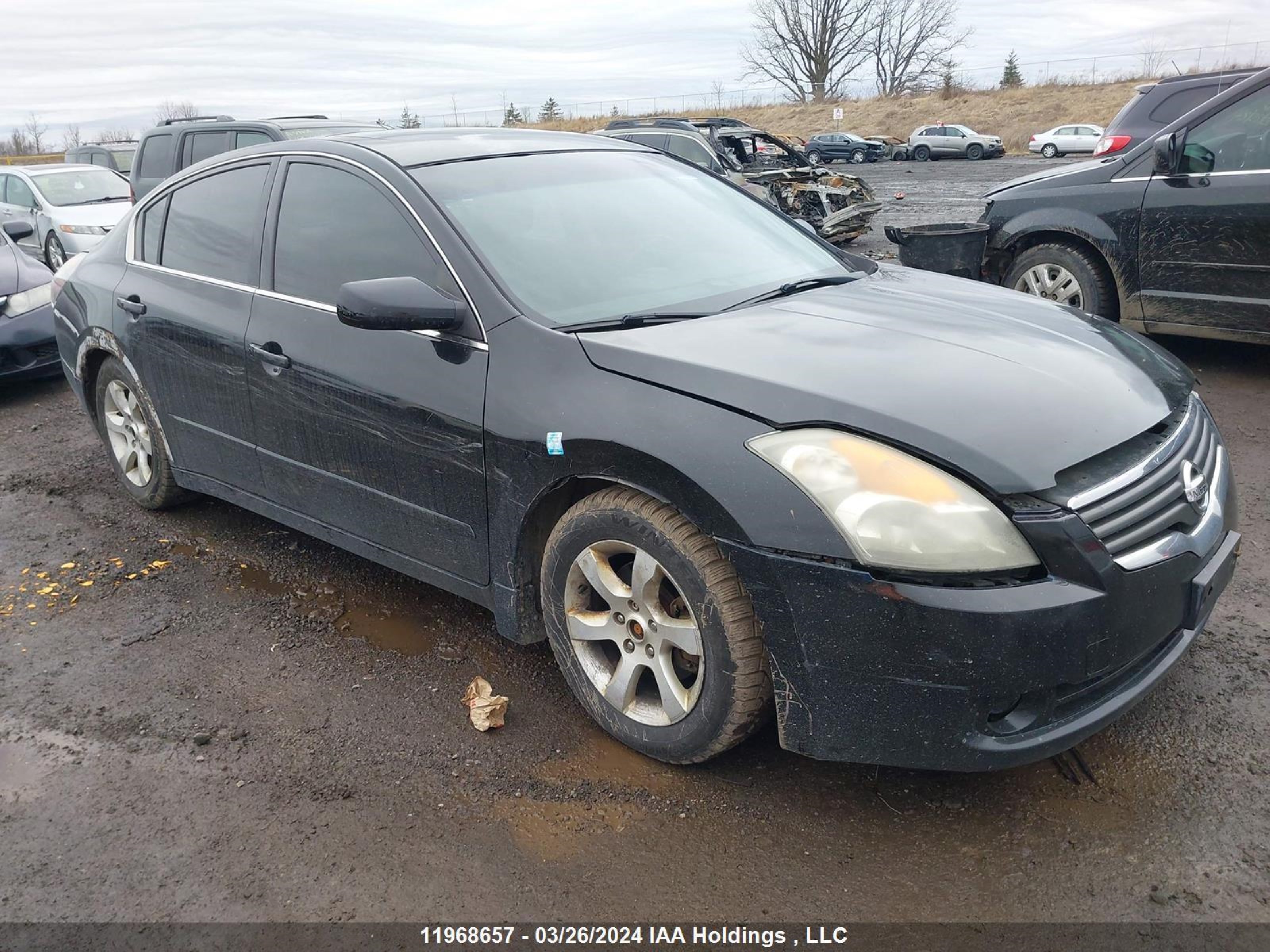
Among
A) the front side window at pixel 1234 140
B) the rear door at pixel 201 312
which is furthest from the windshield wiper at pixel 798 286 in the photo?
the front side window at pixel 1234 140

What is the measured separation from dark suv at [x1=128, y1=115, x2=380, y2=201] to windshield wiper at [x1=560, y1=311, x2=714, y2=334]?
7.05 metres

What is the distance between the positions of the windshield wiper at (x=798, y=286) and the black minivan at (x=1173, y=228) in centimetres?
249

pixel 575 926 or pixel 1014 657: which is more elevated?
pixel 1014 657

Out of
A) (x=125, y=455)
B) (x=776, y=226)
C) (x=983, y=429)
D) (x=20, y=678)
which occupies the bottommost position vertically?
(x=20, y=678)

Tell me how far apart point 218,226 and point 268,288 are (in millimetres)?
598

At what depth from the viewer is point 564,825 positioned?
257 centimetres

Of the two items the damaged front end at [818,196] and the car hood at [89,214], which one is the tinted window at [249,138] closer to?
the car hood at [89,214]

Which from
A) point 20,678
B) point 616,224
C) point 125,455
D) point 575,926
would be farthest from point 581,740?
point 125,455

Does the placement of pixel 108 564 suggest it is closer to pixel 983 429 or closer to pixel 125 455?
pixel 125 455

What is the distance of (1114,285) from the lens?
637 cm

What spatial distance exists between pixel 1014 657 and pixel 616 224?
6.58 ft

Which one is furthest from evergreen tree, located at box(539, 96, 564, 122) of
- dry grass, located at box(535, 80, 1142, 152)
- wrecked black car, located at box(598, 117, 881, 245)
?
wrecked black car, located at box(598, 117, 881, 245)

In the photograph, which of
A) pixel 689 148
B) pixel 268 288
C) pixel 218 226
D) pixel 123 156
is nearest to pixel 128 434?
pixel 218 226

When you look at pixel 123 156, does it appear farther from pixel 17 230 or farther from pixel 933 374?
pixel 933 374
